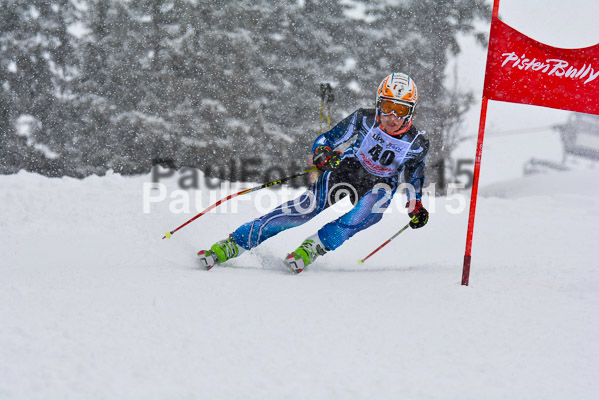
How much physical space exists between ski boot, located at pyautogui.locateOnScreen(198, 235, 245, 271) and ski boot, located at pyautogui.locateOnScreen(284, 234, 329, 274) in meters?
0.52

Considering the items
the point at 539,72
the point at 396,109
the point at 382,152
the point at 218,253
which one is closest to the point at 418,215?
the point at 382,152

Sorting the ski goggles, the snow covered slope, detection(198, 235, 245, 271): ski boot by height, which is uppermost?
the ski goggles

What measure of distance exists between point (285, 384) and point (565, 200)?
1093 cm

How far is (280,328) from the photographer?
2.48 m

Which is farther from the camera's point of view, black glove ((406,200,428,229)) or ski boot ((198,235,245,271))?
black glove ((406,200,428,229))

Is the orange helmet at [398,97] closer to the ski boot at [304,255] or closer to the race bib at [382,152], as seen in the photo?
the race bib at [382,152]

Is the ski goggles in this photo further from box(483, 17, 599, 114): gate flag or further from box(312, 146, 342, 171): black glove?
box(483, 17, 599, 114): gate flag

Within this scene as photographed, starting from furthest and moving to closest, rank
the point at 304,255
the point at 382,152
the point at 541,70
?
the point at 382,152 → the point at 304,255 → the point at 541,70

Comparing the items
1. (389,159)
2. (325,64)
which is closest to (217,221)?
(389,159)

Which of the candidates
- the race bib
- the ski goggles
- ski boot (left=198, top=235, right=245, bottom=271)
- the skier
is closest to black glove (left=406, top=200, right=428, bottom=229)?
the skier

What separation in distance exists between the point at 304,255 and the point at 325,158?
909mm

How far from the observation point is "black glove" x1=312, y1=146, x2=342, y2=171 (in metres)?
4.47

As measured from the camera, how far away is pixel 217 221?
25.8ft

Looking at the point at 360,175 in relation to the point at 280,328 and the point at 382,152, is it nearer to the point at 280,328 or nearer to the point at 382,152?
the point at 382,152
